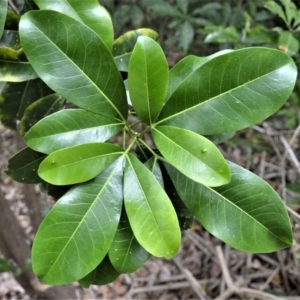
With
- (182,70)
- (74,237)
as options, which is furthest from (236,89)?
(74,237)

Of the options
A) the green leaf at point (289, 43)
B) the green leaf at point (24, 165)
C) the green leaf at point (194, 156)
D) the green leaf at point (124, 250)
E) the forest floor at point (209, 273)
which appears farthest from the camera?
the forest floor at point (209, 273)

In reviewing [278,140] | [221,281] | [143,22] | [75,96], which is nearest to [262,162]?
[278,140]

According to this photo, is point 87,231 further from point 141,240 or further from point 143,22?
point 143,22

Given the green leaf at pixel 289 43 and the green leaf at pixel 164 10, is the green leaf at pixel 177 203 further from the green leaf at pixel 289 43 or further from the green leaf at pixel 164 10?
the green leaf at pixel 164 10

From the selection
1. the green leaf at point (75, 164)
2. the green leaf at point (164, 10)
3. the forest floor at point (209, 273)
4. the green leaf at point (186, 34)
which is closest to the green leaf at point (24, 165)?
the green leaf at point (75, 164)

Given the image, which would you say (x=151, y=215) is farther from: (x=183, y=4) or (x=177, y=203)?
(x=183, y=4)

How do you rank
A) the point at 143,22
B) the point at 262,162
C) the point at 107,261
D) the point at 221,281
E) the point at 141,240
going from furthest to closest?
the point at 143,22 → the point at 262,162 → the point at 221,281 → the point at 107,261 → the point at 141,240

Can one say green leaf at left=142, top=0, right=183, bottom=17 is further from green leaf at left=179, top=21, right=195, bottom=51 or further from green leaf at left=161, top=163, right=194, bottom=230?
green leaf at left=161, top=163, right=194, bottom=230
